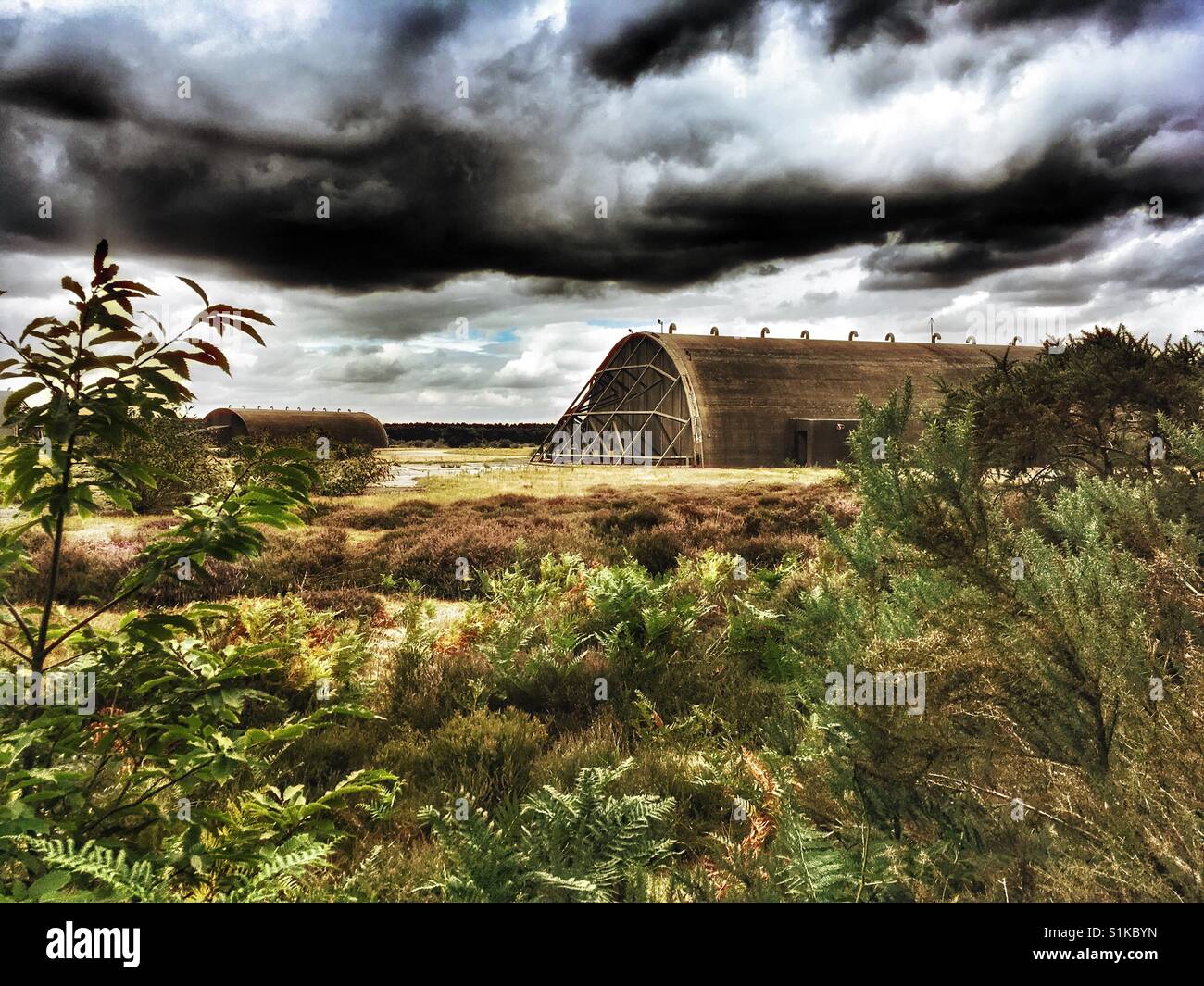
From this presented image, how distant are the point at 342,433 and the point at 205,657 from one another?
30.0m

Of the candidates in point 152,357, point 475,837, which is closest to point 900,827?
point 475,837

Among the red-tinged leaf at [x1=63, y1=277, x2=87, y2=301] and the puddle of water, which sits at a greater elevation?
the red-tinged leaf at [x1=63, y1=277, x2=87, y2=301]

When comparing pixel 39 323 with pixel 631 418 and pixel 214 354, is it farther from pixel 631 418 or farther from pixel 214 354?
pixel 631 418

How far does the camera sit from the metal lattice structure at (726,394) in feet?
77.2

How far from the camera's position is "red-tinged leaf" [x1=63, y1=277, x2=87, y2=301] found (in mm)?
2062

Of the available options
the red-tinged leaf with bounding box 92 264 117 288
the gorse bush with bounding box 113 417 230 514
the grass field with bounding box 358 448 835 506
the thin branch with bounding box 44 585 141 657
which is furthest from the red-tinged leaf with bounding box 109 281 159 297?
the grass field with bounding box 358 448 835 506

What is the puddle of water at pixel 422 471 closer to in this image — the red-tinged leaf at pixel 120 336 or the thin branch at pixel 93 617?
the thin branch at pixel 93 617

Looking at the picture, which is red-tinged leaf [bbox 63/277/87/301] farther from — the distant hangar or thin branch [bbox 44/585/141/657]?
the distant hangar

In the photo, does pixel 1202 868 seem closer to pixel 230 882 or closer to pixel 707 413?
pixel 230 882

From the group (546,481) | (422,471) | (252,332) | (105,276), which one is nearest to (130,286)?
(105,276)

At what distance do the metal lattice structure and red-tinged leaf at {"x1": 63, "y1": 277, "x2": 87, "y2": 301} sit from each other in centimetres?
2179

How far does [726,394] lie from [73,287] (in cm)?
2310

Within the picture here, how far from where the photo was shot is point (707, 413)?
76.9 ft

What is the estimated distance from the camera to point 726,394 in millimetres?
24094
